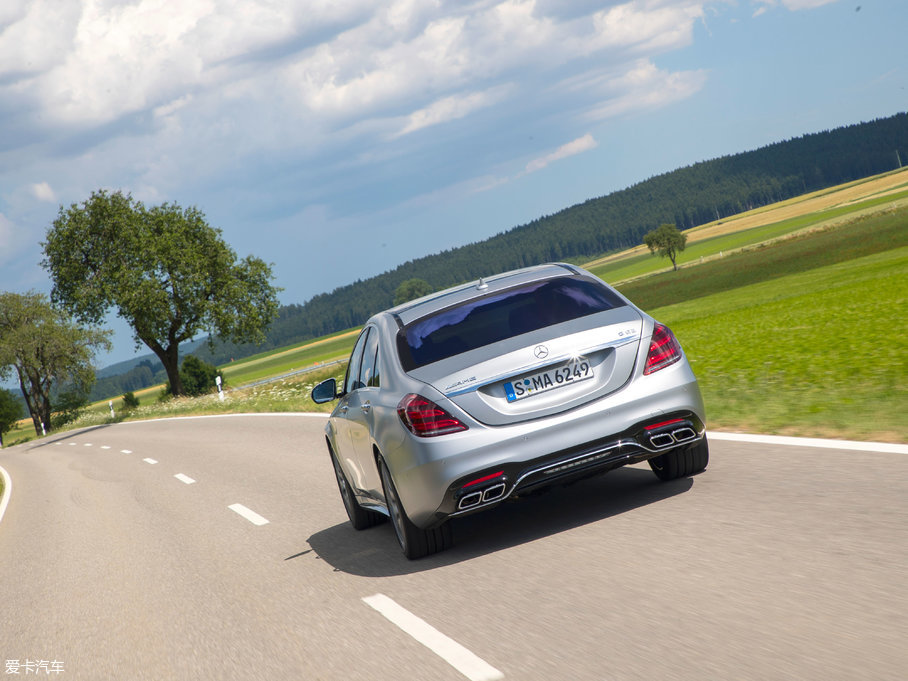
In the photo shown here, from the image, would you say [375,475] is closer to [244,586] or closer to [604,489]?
[244,586]

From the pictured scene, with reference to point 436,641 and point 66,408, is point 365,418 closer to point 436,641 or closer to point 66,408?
point 436,641

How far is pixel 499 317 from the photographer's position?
20.0ft

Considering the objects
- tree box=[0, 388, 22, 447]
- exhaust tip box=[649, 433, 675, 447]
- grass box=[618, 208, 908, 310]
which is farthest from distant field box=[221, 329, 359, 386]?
exhaust tip box=[649, 433, 675, 447]

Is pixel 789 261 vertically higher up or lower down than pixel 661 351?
lower down

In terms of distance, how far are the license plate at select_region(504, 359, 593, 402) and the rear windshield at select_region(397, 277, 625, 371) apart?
40 cm

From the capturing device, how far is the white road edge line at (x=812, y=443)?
258 inches

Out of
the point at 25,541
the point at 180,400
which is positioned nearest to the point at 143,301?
the point at 180,400

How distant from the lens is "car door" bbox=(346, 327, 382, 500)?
6.42 metres

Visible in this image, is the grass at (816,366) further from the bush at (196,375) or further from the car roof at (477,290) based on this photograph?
the bush at (196,375)

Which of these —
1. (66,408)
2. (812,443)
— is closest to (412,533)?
(812,443)

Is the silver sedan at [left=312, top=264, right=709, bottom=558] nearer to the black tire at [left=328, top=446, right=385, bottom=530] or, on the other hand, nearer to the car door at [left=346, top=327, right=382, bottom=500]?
the car door at [left=346, top=327, right=382, bottom=500]

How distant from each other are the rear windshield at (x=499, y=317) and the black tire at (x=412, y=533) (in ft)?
2.64

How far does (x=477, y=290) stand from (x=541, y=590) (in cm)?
230

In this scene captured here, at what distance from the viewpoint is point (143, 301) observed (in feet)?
146
